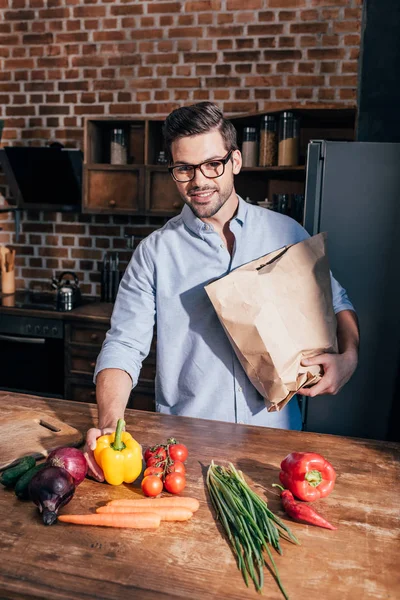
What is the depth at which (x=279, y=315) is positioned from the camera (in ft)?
4.90

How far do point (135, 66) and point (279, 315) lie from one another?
271cm

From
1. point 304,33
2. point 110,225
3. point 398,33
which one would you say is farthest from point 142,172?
point 398,33

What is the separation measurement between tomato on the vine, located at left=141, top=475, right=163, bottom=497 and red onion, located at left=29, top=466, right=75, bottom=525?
15 centimetres

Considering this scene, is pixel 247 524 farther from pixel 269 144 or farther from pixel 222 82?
pixel 222 82

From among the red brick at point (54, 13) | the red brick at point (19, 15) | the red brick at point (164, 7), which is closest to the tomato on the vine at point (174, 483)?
the red brick at point (164, 7)

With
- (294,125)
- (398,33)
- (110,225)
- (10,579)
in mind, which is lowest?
(10,579)

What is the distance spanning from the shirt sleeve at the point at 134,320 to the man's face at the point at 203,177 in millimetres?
247

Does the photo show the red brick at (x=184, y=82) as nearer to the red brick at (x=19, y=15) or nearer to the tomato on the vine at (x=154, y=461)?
the red brick at (x=19, y=15)

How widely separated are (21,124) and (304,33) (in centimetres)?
195

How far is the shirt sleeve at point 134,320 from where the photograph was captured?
1684mm

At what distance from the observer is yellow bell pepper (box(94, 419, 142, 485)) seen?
123 cm

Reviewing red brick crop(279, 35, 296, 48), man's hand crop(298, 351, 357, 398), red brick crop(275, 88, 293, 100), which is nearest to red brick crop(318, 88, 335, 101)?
red brick crop(275, 88, 293, 100)

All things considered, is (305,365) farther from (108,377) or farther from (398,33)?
(398,33)

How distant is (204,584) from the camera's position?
938 millimetres
